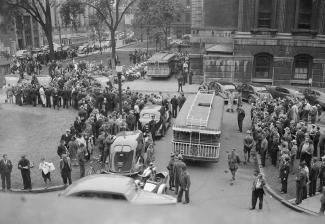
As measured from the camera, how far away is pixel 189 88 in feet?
115

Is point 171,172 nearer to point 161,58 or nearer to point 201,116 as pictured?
point 201,116

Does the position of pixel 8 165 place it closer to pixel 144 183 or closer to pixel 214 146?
pixel 144 183

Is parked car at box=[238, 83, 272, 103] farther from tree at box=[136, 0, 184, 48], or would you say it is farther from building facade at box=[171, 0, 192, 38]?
building facade at box=[171, 0, 192, 38]

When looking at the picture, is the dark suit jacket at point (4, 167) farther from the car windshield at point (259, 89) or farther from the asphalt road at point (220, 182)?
the car windshield at point (259, 89)

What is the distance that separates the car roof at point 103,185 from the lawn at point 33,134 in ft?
15.1

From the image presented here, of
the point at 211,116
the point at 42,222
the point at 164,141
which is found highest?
the point at 42,222

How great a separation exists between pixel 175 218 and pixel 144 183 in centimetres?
1200

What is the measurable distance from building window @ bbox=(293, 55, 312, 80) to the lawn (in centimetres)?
1999

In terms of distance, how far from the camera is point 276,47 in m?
34.5

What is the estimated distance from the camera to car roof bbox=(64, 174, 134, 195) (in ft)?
32.1

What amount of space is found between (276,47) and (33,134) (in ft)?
73.3

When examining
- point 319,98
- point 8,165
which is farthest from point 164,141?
point 319,98

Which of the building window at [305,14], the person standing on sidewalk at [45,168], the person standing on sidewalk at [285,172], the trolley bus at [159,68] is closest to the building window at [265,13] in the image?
the building window at [305,14]

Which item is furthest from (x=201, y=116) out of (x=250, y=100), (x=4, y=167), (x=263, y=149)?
(x=250, y=100)
